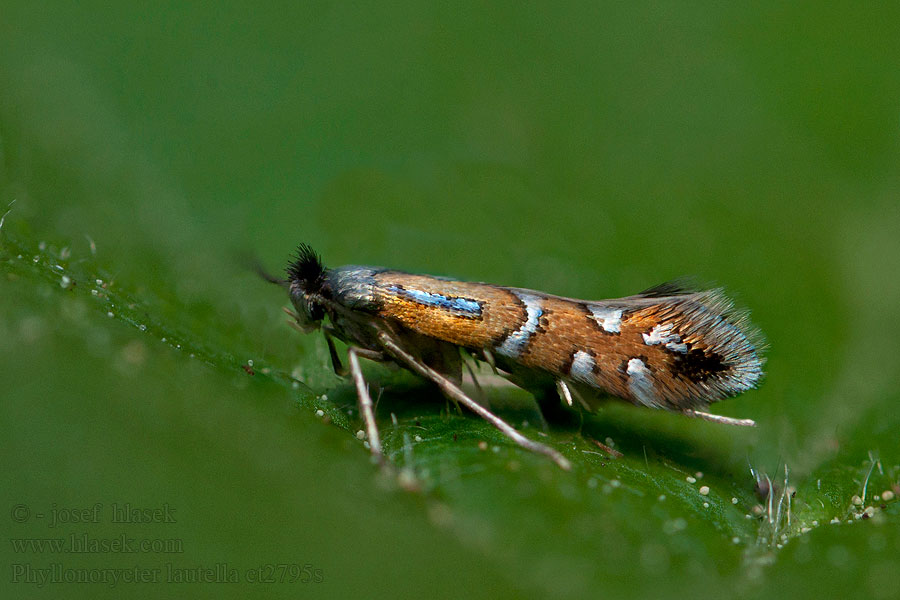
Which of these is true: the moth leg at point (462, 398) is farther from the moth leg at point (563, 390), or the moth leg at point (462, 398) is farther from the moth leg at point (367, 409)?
the moth leg at point (563, 390)

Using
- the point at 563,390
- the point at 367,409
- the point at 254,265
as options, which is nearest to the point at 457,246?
the point at 254,265

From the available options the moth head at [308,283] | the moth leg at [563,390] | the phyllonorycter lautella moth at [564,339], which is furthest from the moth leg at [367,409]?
the moth leg at [563,390]

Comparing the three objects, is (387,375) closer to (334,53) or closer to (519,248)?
(519,248)

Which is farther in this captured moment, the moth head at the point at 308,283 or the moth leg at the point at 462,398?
the moth head at the point at 308,283

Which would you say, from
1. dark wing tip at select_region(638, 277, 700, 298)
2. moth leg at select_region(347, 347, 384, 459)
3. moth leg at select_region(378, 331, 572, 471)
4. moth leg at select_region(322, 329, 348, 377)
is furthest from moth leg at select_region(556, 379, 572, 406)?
moth leg at select_region(322, 329, 348, 377)

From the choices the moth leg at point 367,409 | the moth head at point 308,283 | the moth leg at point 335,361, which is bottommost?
the moth leg at point 367,409

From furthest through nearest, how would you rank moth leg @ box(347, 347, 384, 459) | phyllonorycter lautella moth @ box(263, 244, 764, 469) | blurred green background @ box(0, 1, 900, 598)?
phyllonorycter lautella moth @ box(263, 244, 764, 469)
moth leg @ box(347, 347, 384, 459)
blurred green background @ box(0, 1, 900, 598)

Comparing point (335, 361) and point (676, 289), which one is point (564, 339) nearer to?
point (676, 289)

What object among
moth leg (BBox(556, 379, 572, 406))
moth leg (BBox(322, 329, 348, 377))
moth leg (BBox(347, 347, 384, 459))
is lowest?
moth leg (BBox(556, 379, 572, 406))

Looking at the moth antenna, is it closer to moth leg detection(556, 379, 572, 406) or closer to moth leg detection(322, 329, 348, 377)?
moth leg detection(322, 329, 348, 377)
